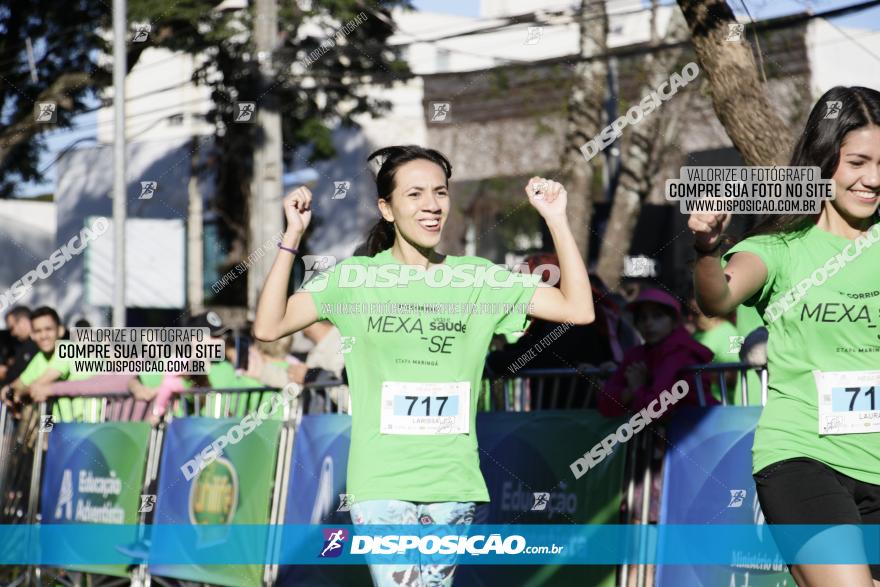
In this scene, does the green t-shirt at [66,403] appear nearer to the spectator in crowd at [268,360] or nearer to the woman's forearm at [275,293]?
the spectator in crowd at [268,360]

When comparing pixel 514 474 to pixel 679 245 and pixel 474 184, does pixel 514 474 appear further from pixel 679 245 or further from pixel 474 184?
pixel 474 184

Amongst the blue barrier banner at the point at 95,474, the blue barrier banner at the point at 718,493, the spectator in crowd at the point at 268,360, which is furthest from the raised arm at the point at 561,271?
the blue barrier banner at the point at 95,474

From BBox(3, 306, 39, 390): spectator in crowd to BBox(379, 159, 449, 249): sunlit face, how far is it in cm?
826

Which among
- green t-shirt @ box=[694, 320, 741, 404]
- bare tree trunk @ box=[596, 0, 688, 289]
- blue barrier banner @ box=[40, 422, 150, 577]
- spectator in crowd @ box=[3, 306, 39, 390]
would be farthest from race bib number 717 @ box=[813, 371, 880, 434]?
bare tree trunk @ box=[596, 0, 688, 289]

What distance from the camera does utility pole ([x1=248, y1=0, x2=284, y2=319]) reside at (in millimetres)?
16734

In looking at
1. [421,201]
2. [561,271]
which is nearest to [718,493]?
[561,271]

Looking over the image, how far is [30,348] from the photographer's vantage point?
1239cm

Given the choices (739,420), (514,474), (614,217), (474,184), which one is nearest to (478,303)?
(739,420)

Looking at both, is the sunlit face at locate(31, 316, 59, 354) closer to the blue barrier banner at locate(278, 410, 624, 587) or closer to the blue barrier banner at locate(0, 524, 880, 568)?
the blue barrier banner at locate(0, 524, 880, 568)

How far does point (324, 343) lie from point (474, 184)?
2130 cm

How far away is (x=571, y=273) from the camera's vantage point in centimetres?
441

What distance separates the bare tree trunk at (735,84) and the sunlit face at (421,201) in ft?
10.4

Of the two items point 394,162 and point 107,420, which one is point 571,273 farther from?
point 107,420

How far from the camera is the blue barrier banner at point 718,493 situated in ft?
18.6
